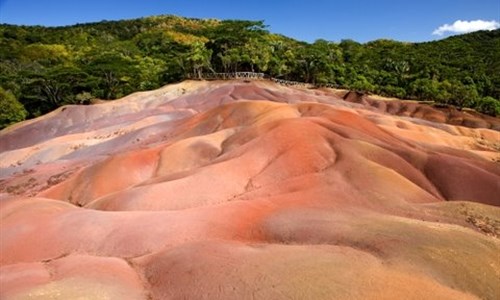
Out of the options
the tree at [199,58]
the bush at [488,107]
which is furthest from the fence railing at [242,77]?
the bush at [488,107]

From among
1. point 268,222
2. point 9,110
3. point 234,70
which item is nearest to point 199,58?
point 234,70

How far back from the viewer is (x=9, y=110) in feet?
269

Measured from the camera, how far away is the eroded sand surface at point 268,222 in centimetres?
1436

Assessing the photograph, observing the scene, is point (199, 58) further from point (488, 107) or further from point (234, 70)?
point (488, 107)

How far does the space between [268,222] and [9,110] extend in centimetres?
7434

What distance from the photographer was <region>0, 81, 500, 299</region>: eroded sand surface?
→ 1436 centimetres

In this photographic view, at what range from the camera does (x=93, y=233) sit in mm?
19906

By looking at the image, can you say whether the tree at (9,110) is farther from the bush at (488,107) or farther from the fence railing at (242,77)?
the bush at (488,107)

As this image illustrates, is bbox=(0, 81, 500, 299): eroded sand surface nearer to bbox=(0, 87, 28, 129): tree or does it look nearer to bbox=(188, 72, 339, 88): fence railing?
bbox=(0, 87, 28, 129): tree

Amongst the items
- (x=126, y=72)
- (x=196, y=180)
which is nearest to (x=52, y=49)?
(x=126, y=72)

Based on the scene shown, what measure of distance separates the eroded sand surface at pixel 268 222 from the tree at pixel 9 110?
145ft

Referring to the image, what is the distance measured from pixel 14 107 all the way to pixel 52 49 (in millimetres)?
64581

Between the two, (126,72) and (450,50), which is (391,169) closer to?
(126,72)

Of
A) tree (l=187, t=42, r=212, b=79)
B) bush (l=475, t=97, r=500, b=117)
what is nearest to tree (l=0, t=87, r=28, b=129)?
tree (l=187, t=42, r=212, b=79)
